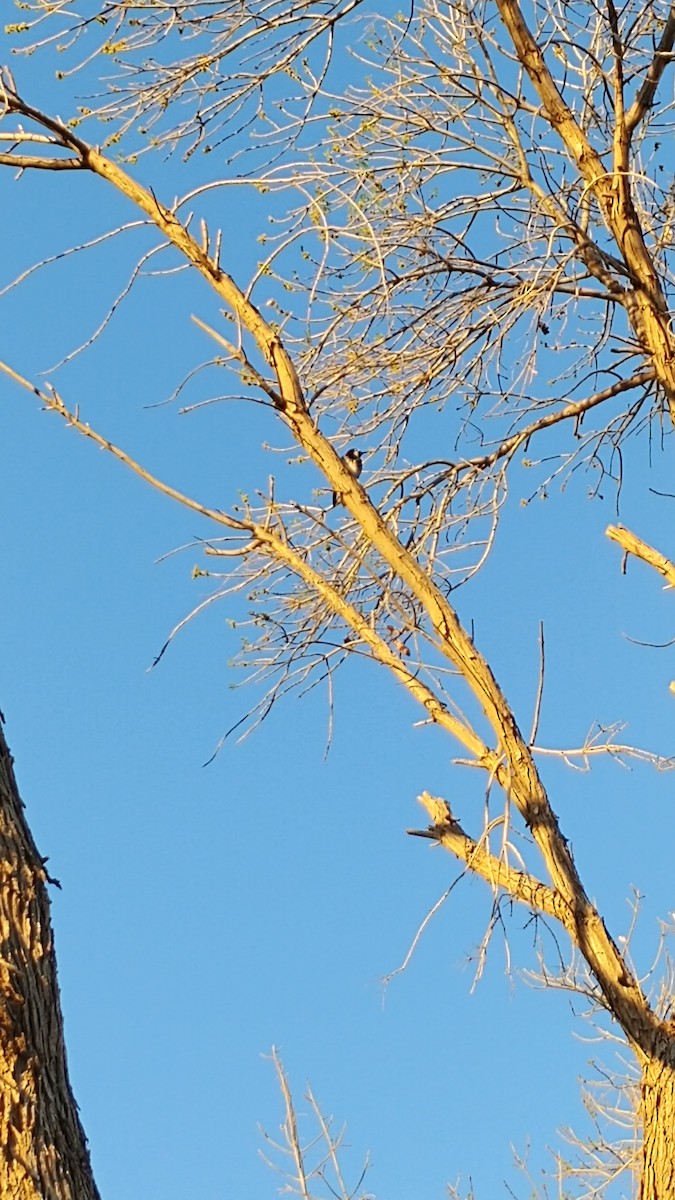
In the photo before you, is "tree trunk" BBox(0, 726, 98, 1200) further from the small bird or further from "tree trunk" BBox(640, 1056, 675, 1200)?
"tree trunk" BBox(640, 1056, 675, 1200)

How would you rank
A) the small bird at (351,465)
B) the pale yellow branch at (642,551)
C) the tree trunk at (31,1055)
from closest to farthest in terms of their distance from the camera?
the tree trunk at (31,1055), the small bird at (351,465), the pale yellow branch at (642,551)

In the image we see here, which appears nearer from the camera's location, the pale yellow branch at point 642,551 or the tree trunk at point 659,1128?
the tree trunk at point 659,1128

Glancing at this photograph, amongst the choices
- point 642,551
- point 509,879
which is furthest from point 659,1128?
point 642,551

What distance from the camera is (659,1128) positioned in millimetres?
4305

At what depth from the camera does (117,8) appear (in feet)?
19.6

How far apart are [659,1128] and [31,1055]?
8.33 feet

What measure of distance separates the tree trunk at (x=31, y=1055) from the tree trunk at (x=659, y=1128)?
91.2 inches

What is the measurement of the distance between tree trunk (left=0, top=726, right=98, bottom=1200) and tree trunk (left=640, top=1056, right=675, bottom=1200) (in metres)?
2.32

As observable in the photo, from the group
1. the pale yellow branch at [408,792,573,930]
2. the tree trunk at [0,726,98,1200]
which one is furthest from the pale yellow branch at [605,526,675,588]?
the tree trunk at [0,726,98,1200]

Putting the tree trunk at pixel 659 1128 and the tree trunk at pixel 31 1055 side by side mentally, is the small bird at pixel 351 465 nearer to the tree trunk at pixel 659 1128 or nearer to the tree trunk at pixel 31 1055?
the tree trunk at pixel 31 1055

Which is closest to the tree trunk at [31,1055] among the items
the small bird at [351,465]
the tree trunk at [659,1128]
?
the small bird at [351,465]

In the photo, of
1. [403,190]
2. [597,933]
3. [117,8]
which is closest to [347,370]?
[403,190]

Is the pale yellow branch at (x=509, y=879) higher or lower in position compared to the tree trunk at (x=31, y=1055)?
higher

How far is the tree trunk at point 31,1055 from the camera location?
2500 millimetres
